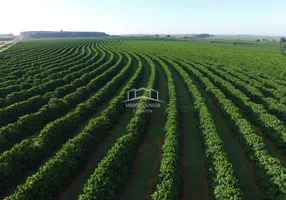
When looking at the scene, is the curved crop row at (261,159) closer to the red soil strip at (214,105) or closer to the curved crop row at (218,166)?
the curved crop row at (218,166)

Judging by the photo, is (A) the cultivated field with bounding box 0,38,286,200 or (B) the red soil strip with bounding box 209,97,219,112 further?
(B) the red soil strip with bounding box 209,97,219,112

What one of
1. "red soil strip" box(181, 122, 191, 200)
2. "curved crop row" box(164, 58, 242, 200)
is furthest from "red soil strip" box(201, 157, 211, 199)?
"red soil strip" box(181, 122, 191, 200)

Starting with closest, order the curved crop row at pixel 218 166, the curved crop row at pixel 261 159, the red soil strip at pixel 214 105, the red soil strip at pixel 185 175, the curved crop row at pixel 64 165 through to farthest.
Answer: the curved crop row at pixel 218 166 < the curved crop row at pixel 64 165 < the curved crop row at pixel 261 159 < the red soil strip at pixel 185 175 < the red soil strip at pixel 214 105

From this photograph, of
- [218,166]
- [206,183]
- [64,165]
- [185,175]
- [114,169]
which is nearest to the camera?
[218,166]

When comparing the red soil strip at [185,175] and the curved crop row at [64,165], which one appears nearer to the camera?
the curved crop row at [64,165]

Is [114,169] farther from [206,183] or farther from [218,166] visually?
[218,166]

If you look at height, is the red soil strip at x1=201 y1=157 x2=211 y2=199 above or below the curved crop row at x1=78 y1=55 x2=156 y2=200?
below

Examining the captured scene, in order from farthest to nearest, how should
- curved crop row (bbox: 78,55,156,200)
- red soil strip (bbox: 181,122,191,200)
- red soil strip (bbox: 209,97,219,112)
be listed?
red soil strip (bbox: 209,97,219,112), red soil strip (bbox: 181,122,191,200), curved crop row (bbox: 78,55,156,200)

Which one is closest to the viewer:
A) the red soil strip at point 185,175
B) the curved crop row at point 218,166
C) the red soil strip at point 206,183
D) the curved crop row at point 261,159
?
the curved crop row at point 218,166

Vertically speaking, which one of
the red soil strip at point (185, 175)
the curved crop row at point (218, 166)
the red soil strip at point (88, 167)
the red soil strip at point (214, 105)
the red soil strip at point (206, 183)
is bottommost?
the red soil strip at point (214, 105)

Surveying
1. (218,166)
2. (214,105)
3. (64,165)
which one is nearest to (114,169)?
(64,165)

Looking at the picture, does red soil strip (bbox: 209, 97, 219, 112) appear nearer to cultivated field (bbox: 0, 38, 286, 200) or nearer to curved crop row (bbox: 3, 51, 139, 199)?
cultivated field (bbox: 0, 38, 286, 200)

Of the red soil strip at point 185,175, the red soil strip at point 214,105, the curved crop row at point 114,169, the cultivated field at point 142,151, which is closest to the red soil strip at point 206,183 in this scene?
the cultivated field at point 142,151
